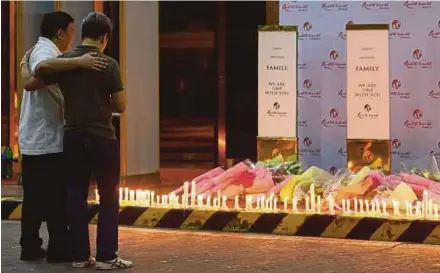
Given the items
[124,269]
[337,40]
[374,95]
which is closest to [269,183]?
[374,95]

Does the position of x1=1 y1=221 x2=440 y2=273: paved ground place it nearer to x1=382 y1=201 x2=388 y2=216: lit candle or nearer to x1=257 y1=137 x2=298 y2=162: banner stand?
x1=382 y1=201 x2=388 y2=216: lit candle

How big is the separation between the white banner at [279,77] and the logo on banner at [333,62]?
92cm

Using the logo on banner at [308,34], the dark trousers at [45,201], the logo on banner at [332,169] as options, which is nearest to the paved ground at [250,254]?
the dark trousers at [45,201]

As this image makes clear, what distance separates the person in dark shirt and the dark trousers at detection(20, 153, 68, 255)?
275 millimetres

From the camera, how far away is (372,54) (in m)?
8.01

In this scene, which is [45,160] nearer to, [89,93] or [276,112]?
[89,93]

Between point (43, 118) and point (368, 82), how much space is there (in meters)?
3.90

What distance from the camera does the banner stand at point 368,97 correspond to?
7.97m

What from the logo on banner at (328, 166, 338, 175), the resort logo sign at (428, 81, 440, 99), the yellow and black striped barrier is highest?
the resort logo sign at (428, 81, 440, 99)

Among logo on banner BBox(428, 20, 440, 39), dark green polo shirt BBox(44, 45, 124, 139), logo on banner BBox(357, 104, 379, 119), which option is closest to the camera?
dark green polo shirt BBox(44, 45, 124, 139)

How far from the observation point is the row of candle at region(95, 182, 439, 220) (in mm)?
6402

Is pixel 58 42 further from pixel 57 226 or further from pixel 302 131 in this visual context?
pixel 302 131

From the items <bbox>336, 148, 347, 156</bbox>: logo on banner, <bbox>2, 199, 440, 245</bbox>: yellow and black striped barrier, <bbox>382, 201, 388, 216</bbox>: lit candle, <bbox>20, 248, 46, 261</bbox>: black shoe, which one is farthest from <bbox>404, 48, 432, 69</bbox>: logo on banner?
<bbox>20, 248, 46, 261</bbox>: black shoe

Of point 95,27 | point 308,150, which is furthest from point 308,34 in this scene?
point 95,27
